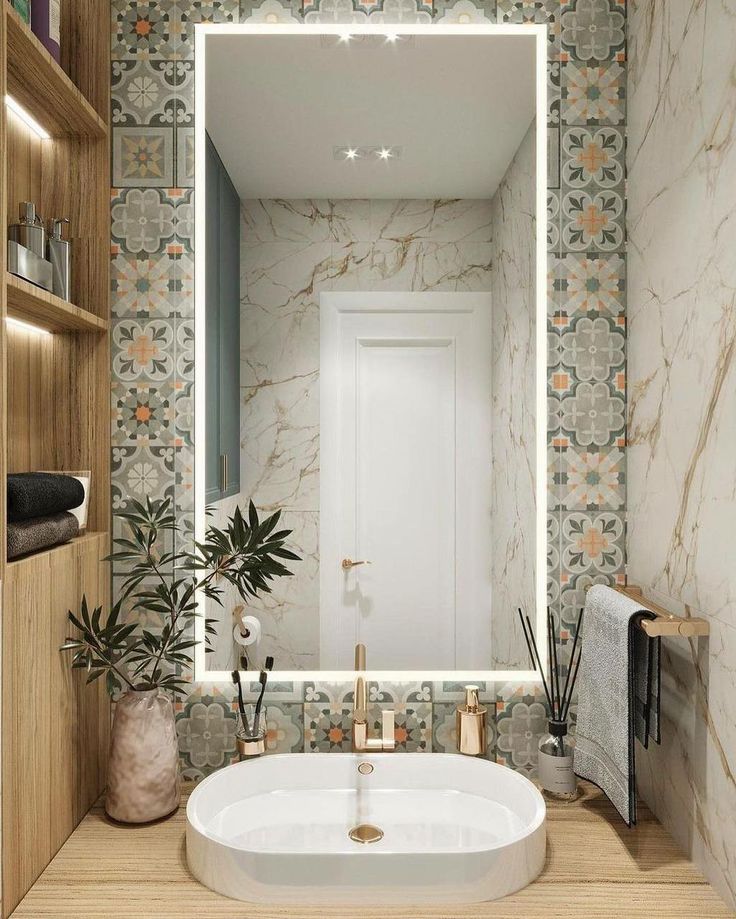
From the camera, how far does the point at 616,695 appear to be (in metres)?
1.19

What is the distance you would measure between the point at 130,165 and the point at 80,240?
177mm

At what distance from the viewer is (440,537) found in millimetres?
1446

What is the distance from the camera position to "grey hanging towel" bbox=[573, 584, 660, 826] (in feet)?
3.72

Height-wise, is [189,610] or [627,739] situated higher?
[189,610]

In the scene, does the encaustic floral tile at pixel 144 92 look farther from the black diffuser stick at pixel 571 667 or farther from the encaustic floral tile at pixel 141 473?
the black diffuser stick at pixel 571 667

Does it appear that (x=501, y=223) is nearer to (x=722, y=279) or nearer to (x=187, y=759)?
(x=722, y=279)

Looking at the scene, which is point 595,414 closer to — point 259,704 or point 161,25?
point 259,704

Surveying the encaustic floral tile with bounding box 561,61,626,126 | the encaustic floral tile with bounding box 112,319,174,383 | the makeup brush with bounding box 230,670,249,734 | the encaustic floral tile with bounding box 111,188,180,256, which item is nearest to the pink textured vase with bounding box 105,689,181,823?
the makeup brush with bounding box 230,670,249,734

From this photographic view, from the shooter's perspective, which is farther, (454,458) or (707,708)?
(454,458)

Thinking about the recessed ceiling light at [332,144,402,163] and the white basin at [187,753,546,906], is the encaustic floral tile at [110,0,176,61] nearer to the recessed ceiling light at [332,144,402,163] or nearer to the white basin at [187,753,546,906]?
the recessed ceiling light at [332,144,402,163]

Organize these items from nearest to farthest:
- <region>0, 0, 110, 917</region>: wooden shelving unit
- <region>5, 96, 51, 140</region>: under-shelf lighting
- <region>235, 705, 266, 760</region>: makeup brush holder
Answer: <region>0, 0, 110, 917</region>: wooden shelving unit → <region>5, 96, 51, 140</region>: under-shelf lighting → <region>235, 705, 266, 760</region>: makeup brush holder

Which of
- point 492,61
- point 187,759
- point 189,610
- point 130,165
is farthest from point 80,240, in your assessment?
point 187,759

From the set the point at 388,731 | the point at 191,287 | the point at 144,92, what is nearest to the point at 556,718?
the point at 388,731

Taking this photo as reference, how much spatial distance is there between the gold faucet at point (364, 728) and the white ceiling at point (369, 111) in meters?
0.93
